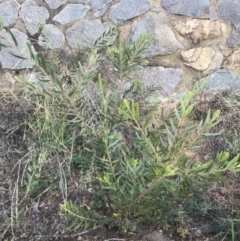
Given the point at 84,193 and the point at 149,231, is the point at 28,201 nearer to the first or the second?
the point at 84,193

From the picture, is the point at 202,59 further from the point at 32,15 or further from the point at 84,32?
the point at 32,15

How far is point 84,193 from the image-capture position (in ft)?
8.11

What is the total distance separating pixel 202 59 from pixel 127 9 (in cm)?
54

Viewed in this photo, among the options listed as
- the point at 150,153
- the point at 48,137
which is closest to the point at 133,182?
the point at 150,153

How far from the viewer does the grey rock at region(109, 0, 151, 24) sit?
3.16m

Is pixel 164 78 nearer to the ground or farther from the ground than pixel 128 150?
nearer to the ground

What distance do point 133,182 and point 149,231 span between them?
423 mm

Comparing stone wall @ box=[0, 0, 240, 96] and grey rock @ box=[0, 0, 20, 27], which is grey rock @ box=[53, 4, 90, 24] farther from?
grey rock @ box=[0, 0, 20, 27]

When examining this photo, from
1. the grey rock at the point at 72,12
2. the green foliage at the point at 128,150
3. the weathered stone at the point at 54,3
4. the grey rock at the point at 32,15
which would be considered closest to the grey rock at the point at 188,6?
the grey rock at the point at 72,12

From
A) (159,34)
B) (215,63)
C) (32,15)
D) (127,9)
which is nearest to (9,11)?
(32,15)

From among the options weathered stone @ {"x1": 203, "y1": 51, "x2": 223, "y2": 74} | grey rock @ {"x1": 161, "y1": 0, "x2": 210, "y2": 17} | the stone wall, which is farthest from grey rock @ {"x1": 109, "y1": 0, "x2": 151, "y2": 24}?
weathered stone @ {"x1": 203, "y1": 51, "x2": 223, "y2": 74}

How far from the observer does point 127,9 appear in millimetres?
3162

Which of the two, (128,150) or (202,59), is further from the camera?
(202,59)

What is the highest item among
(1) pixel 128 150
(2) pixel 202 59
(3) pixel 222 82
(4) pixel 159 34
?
(1) pixel 128 150
